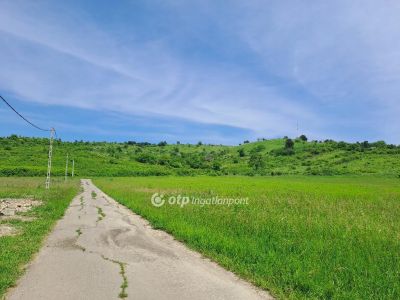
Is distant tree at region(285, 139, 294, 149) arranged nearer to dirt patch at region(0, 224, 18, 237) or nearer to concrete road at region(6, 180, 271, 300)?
concrete road at region(6, 180, 271, 300)

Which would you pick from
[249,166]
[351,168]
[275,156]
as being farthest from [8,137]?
[351,168]

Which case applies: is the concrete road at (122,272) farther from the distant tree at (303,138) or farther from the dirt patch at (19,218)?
the distant tree at (303,138)

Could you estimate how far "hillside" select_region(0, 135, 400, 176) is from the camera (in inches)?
3568

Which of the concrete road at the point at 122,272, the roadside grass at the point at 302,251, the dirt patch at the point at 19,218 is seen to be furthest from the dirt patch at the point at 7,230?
the roadside grass at the point at 302,251

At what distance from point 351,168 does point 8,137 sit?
342 feet

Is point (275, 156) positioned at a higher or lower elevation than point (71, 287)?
higher

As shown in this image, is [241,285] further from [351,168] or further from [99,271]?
[351,168]

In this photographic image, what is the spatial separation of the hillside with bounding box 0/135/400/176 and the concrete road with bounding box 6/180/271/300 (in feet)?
255

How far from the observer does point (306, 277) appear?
777 centimetres

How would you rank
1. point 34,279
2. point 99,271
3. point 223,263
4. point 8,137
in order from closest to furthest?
point 34,279 < point 99,271 < point 223,263 < point 8,137

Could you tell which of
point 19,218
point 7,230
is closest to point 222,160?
point 19,218

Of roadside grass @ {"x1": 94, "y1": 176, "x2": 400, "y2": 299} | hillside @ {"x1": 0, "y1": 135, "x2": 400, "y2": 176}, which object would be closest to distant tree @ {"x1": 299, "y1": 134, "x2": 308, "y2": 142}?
hillside @ {"x1": 0, "y1": 135, "x2": 400, "y2": 176}

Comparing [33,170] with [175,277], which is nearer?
[175,277]

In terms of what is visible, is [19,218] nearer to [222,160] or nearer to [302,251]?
[302,251]
